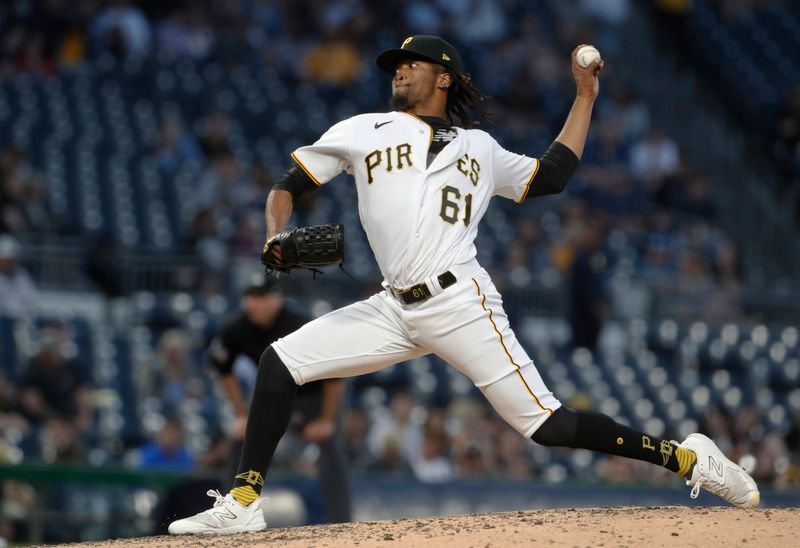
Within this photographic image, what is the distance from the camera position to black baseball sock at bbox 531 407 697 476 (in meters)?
4.97

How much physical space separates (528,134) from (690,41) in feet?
11.6

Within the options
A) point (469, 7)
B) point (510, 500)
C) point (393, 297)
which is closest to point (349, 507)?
point (510, 500)

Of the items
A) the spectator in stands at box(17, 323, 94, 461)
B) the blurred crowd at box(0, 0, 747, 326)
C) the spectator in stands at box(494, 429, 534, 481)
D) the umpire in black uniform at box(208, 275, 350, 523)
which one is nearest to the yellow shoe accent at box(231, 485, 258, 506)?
the umpire in black uniform at box(208, 275, 350, 523)

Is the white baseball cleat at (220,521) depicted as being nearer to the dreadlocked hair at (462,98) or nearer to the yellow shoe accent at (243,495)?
the yellow shoe accent at (243,495)

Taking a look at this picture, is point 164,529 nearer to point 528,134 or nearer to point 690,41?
point 528,134

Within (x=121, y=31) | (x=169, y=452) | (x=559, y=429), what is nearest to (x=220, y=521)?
(x=559, y=429)

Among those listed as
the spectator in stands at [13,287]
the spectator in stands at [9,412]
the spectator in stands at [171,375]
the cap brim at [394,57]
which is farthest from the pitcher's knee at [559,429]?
the spectator in stands at [13,287]

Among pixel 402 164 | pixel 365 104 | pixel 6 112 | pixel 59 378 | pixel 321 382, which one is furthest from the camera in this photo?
pixel 365 104

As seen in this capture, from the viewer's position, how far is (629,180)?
588 inches

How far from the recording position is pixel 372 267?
38.7ft

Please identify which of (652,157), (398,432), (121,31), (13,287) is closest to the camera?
(398,432)

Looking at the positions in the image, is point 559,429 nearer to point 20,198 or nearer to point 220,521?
point 220,521

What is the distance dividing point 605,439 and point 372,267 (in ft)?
22.4

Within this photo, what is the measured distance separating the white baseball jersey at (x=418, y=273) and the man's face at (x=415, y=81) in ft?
0.35
